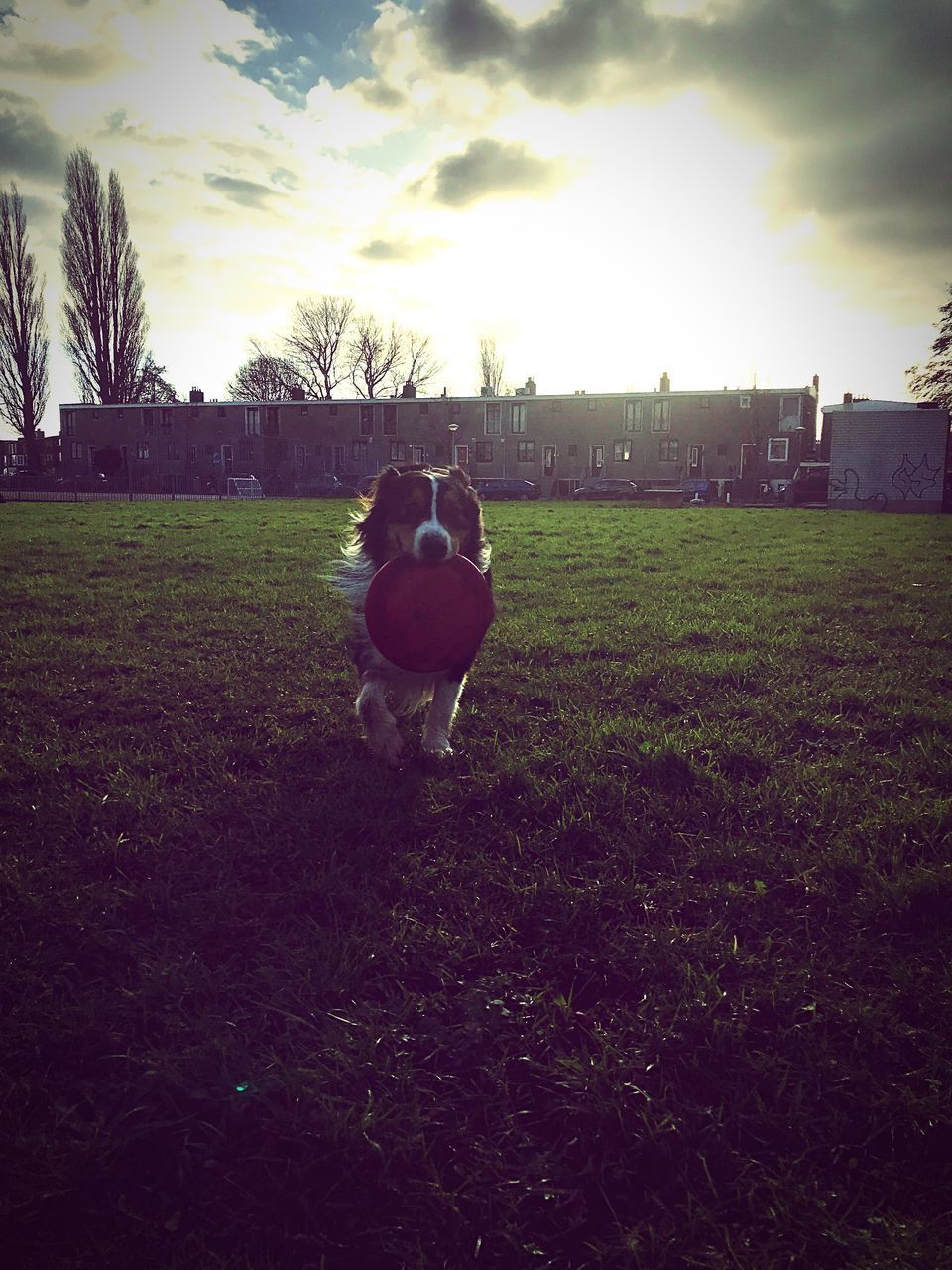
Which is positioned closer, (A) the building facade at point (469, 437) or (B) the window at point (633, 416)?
(A) the building facade at point (469, 437)

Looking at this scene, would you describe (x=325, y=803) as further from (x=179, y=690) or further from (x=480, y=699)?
(x=179, y=690)

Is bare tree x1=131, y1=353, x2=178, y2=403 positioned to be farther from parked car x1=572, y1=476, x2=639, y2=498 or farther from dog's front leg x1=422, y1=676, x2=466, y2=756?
dog's front leg x1=422, y1=676, x2=466, y2=756

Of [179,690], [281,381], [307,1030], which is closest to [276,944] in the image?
[307,1030]

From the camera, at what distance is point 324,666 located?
6.23 metres

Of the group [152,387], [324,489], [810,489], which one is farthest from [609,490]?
[152,387]

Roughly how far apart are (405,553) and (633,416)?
192ft

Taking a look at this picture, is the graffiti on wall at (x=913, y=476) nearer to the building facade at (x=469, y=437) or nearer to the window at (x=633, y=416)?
the building facade at (x=469, y=437)

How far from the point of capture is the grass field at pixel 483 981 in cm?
173

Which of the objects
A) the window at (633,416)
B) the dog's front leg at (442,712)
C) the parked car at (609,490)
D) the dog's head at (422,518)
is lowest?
the dog's front leg at (442,712)

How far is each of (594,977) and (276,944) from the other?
1064 millimetres

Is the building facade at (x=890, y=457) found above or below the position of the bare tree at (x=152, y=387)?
below

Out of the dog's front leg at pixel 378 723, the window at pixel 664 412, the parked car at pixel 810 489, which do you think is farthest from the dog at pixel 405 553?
the window at pixel 664 412

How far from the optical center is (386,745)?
4281mm

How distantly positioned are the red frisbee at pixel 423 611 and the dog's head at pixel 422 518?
16 cm
